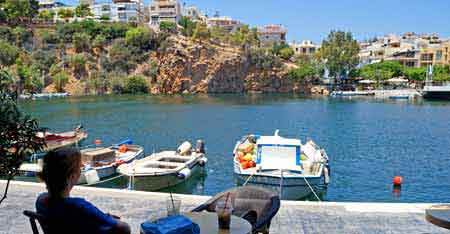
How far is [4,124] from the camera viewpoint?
427 centimetres

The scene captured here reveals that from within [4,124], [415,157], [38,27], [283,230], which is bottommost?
[415,157]

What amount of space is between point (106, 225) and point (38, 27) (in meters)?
113

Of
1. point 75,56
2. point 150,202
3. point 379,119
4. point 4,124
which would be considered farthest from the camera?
point 75,56

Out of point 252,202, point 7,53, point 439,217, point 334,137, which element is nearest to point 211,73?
point 7,53

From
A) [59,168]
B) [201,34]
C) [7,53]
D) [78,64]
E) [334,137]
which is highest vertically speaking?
[201,34]

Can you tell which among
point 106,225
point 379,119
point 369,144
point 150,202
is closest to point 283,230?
point 150,202

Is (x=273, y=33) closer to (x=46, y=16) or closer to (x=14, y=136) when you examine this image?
(x=46, y=16)

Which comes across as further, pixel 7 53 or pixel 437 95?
pixel 7 53

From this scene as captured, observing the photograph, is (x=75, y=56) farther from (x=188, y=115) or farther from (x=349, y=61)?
(x=349, y=61)

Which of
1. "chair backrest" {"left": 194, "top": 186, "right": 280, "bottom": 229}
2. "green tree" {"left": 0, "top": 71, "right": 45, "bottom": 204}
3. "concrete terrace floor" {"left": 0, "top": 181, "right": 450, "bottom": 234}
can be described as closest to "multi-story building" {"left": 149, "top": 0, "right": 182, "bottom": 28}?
"concrete terrace floor" {"left": 0, "top": 181, "right": 450, "bottom": 234}

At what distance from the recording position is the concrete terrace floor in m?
7.86

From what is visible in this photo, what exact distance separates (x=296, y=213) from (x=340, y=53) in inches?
4031

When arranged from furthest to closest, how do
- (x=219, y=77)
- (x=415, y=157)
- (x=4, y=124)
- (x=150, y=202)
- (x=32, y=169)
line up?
(x=219, y=77)
(x=415, y=157)
(x=32, y=169)
(x=150, y=202)
(x=4, y=124)

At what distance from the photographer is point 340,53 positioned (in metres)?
107
